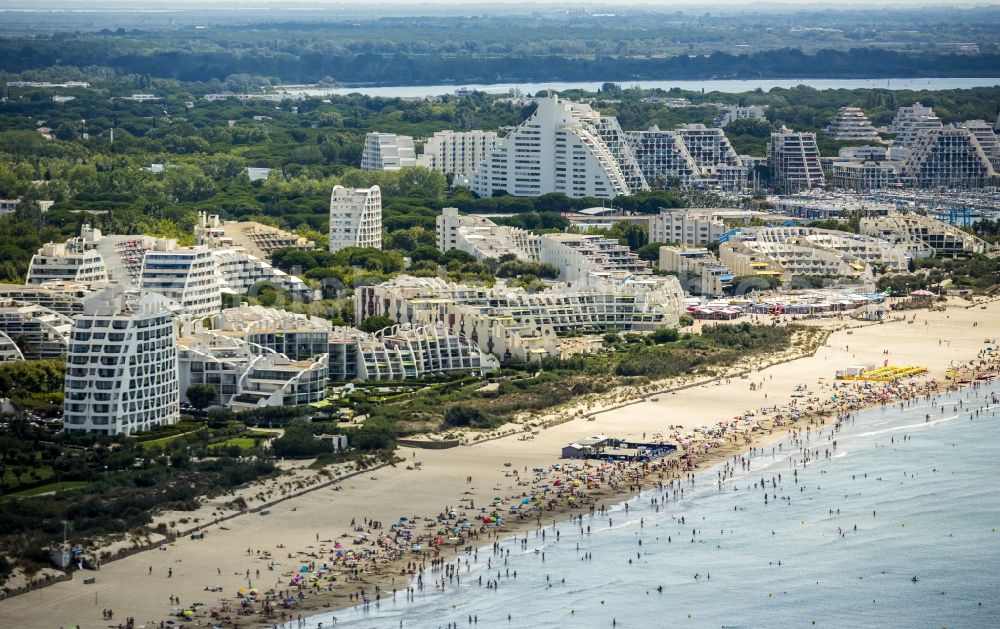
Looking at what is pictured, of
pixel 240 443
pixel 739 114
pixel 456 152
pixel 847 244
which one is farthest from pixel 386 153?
pixel 240 443

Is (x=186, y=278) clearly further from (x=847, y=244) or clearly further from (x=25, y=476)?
(x=847, y=244)

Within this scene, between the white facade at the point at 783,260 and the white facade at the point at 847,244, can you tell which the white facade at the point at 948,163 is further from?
the white facade at the point at 783,260

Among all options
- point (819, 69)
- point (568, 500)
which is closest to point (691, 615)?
point (568, 500)

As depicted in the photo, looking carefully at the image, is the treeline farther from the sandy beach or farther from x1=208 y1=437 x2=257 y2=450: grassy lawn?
Answer: x1=208 y1=437 x2=257 y2=450: grassy lawn

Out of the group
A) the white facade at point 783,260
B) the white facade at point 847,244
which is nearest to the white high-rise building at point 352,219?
the white facade at point 783,260

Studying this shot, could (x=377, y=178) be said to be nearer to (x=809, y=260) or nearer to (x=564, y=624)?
(x=809, y=260)

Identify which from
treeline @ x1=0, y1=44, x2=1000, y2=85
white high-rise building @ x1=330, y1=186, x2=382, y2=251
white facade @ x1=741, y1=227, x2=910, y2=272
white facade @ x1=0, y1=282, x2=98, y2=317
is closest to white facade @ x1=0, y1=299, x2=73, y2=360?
white facade @ x1=0, y1=282, x2=98, y2=317
